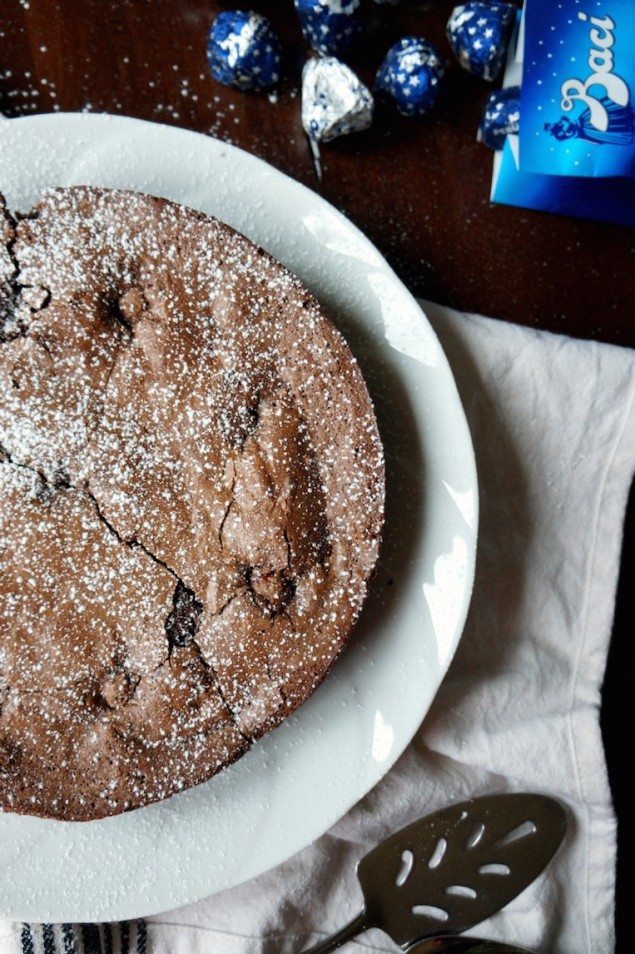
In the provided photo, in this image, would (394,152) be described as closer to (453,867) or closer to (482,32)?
(482,32)

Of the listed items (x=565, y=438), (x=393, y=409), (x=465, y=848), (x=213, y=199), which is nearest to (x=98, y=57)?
(x=213, y=199)

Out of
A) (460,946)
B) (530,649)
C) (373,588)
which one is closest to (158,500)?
(373,588)

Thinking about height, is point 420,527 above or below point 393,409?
below

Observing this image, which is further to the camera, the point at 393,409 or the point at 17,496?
the point at 393,409

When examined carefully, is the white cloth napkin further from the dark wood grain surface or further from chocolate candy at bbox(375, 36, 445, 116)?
chocolate candy at bbox(375, 36, 445, 116)

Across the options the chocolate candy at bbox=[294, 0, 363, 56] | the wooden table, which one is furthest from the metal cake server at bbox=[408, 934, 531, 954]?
the chocolate candy at bbox=[294, 0, 363, 56]

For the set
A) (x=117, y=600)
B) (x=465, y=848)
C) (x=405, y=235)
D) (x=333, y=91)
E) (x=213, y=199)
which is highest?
(x=333, y=91)

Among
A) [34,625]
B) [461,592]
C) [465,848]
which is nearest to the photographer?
[34,625]

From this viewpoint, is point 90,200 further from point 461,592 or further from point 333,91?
point 461,592
